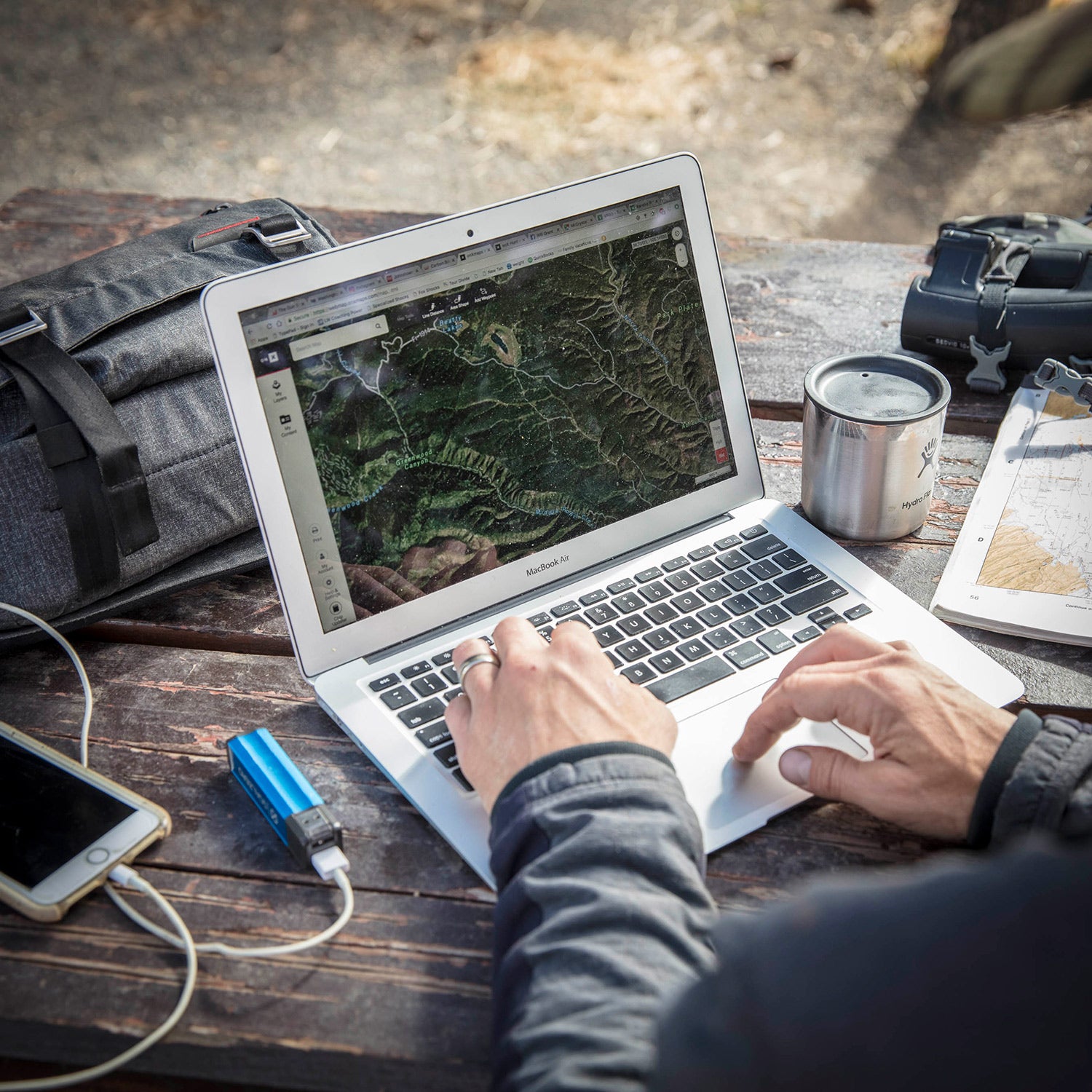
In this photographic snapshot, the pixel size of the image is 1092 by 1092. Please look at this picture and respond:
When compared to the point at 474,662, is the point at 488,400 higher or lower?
higher

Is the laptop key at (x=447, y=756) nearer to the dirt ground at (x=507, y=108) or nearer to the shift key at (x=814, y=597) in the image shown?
the shift key at (x=814, y=597)

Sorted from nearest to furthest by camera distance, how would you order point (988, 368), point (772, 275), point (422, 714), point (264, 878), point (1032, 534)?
point (264, 878), point (422, 714), point (1032, 534), point (988, 368), point (772, 275)

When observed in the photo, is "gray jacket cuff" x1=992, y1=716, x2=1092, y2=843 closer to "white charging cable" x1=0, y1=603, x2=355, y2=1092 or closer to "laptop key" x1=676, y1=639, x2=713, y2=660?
"laptop key" x1=676, y1=639, x2=713, y2=660

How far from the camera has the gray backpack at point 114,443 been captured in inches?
40.7

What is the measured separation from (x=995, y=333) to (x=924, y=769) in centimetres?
79

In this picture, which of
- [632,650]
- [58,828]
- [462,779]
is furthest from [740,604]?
[58,828]

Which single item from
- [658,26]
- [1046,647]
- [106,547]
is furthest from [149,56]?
[1046,647]

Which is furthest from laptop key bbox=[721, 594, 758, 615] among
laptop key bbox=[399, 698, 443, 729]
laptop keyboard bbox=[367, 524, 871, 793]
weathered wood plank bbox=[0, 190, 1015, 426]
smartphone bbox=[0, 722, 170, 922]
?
smartphone bbox=[0, 722, 170, 922]

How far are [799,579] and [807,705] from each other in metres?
0.26

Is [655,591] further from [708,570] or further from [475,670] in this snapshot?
[475,670]

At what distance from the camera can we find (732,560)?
1.12 m

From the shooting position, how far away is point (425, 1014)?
738 mm

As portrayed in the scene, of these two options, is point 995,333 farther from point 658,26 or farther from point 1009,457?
point 658,26

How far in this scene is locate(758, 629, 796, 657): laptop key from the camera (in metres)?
1.01
